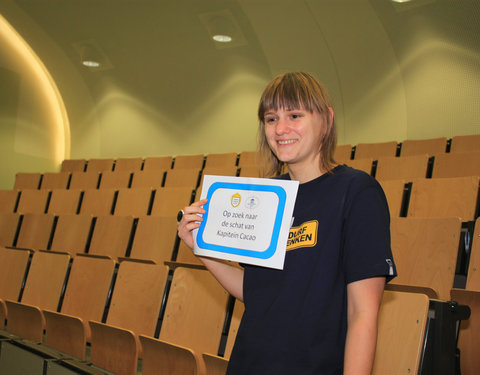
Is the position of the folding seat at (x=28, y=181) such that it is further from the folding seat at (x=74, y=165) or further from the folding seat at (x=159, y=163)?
the folding seat at (x=159, y=163)

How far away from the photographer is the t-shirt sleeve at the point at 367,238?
1.97 ft

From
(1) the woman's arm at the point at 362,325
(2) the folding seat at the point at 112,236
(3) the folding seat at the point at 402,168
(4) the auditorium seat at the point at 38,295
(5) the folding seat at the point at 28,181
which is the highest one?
(3) the folding seat at the point at 402,168

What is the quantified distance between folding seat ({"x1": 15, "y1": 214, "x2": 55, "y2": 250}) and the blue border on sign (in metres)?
2.28

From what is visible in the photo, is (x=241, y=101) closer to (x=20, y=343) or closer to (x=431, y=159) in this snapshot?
(x=431, y=159)

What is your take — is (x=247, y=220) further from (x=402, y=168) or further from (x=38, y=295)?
(x=402, y=168)

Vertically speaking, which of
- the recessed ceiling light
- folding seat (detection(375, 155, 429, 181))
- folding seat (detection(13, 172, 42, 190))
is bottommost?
folding seat (detection(13, 172, 42, 190))

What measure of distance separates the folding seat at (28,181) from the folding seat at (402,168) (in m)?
3.04

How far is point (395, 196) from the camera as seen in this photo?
2.12m

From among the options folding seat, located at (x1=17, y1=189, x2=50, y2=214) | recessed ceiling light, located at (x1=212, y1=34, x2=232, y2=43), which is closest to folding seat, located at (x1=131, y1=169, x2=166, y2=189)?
folding seat, located at (x1=17, y1=189, x2=50, y2=214)

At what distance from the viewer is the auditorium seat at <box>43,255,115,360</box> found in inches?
66.3

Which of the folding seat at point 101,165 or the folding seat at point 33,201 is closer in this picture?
the folding seat at point 33,201

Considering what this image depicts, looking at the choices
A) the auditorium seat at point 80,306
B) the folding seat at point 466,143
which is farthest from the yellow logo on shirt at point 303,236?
the folding seat at point 466,143

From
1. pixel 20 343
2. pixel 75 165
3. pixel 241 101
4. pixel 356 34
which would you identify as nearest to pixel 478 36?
pixel 356 34

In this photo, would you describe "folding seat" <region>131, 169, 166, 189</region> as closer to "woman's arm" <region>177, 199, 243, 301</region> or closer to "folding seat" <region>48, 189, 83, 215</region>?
Answer: "folding seat" <region>48, 189, 83, 215</region>
